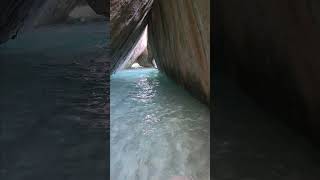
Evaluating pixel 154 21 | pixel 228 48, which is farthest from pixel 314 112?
pixel 154 21

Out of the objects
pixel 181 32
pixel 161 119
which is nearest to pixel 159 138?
pixel 161 119

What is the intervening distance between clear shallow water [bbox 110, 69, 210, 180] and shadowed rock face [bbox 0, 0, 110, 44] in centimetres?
183

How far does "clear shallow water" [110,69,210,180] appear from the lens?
119 inches

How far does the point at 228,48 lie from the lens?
5562 millimetres

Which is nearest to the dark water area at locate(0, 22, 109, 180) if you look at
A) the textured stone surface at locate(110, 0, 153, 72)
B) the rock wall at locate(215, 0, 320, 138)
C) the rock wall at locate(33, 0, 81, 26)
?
the textured stone surface at locate(110, 0, 153, 72)

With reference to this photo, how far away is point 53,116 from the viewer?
12.2ft

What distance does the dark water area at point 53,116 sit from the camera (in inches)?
108

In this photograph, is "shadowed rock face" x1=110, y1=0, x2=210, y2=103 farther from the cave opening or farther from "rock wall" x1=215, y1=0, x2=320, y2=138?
"rock wall" x1=215, y1=0, x2=320, y2=138

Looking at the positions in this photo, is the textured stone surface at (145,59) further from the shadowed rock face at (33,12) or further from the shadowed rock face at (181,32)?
the shadowed rock face at (181,32)

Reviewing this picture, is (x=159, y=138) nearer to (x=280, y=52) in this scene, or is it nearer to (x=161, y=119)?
(x=161, y=119)

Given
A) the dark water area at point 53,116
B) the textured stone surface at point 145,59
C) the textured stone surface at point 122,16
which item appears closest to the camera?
the dark water area at point 53,116

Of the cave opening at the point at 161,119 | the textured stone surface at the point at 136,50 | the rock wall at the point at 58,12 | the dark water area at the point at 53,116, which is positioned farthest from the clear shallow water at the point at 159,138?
the rock wall at the point at 58,12

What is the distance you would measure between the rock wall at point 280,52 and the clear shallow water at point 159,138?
746 millimetres

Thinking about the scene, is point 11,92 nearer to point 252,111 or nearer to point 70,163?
point 70,163
